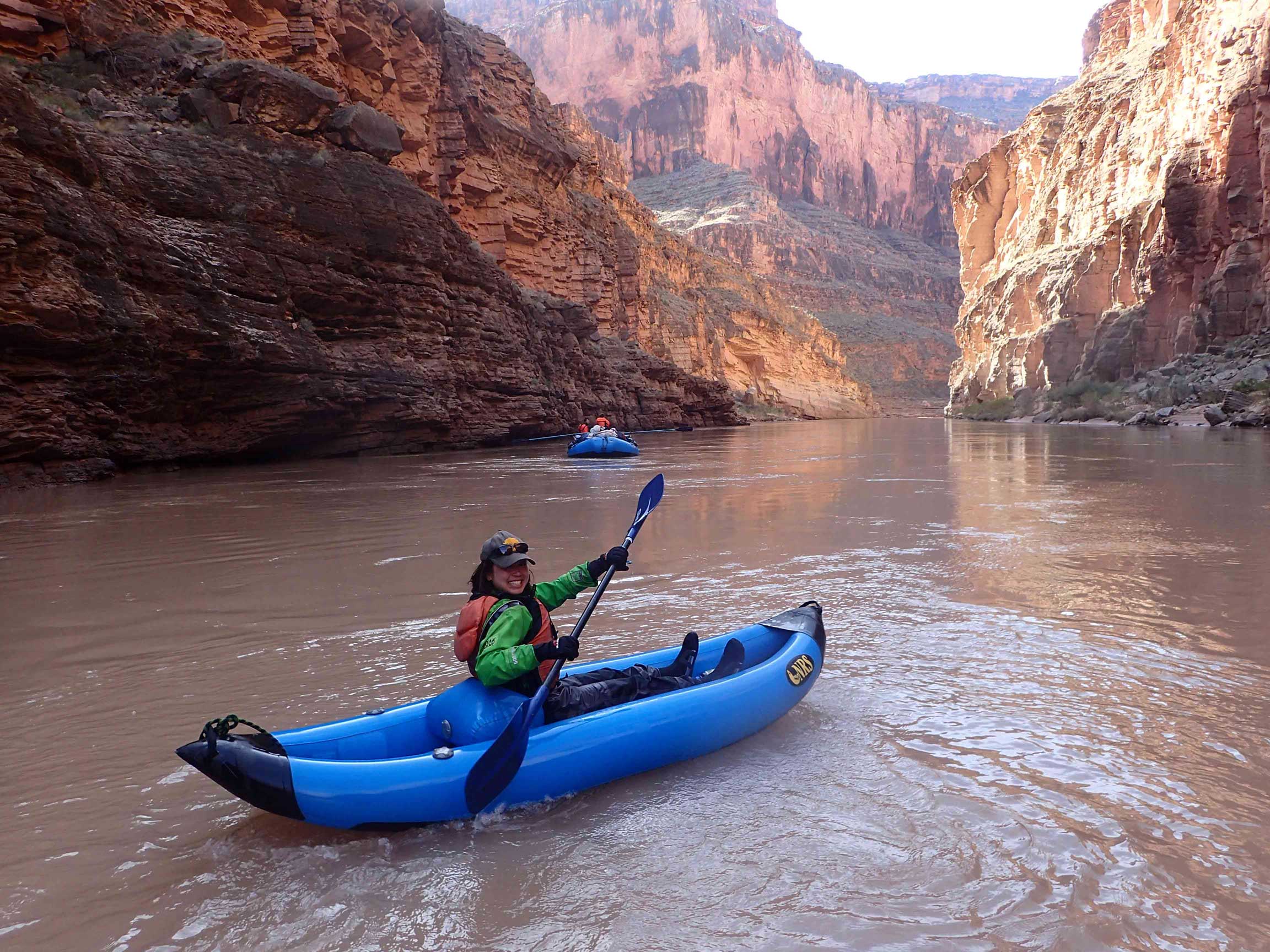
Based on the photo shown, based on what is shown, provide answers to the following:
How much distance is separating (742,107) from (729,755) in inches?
5011

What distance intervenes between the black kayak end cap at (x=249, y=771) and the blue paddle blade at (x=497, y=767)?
55 centimetres

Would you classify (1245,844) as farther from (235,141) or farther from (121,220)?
(235,141)

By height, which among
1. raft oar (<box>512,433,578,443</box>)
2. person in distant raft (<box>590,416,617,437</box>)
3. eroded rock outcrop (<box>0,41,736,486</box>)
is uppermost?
eroded rock outcrop (<box>0,41,736,486</box>)

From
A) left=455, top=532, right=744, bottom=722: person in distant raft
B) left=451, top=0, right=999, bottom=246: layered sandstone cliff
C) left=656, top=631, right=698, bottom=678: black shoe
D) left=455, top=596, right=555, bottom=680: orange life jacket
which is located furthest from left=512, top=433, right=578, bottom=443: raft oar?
left=451, top=0, right=999, bottom=246: layered sandstone cliff

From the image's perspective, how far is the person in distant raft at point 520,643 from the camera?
119 inches

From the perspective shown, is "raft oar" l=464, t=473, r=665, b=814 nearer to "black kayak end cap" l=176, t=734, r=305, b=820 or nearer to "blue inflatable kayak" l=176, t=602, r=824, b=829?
"blue inflatable kayak" l=176, t=602, r=824, b=829

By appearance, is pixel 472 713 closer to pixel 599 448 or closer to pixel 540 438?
pixel 599 448

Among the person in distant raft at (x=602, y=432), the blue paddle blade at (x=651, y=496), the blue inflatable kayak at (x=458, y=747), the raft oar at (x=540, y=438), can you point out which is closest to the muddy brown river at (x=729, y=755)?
the blue inflatable kayak at (x=458, y=747)

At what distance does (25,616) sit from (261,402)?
1254cm

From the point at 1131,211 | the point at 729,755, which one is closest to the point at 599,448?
the point at 729,755

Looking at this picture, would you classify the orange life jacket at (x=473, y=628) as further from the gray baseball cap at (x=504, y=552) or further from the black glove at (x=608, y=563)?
the black glove at (x=608, y=563)

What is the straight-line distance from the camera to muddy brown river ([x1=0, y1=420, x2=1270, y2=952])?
90.8 inches

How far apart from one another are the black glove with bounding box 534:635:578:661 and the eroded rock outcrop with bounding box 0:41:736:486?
1291cm

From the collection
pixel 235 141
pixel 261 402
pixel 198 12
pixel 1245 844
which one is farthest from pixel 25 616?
pixel 198 12
